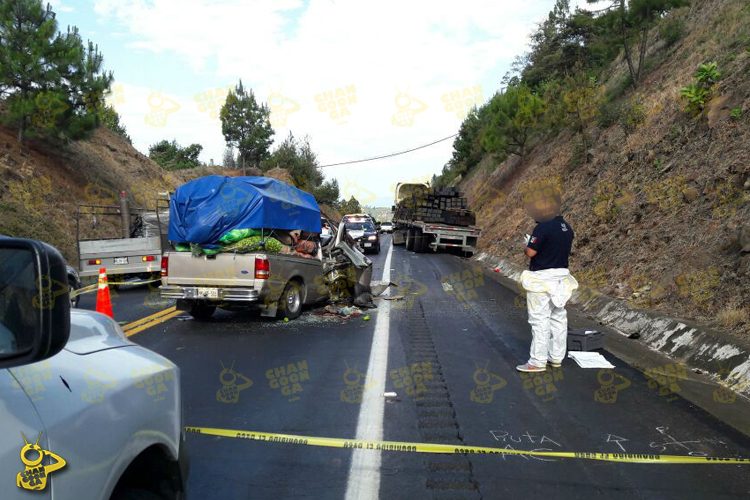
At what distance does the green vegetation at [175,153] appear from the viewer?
59.7 meters

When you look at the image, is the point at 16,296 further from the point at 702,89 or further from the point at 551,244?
the point at 702,89

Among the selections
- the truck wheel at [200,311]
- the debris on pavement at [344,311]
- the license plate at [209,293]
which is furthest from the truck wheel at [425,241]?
the license plate at [209,293]

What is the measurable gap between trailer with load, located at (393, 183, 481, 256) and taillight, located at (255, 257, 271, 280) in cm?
1730

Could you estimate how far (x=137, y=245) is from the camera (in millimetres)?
14977

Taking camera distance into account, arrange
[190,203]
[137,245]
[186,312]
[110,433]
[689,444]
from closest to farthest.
A: [110,433] < [689,444] < [190,203] < [186,312] < [137,245]

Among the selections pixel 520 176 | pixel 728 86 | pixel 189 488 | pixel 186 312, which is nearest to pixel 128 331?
pixel 186 312

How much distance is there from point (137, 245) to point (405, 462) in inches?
484

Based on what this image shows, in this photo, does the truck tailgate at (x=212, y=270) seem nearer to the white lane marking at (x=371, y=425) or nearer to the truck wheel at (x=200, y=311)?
the truck wheel at (x=200, y=311)

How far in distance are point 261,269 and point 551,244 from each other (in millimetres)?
4489

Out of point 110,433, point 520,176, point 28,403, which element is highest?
point 520,176

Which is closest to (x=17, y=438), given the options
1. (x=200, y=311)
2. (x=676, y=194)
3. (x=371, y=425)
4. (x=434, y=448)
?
(x=434, y=448)

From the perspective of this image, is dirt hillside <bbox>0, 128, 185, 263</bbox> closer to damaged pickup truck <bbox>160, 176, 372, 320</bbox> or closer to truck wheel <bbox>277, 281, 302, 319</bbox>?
damaged pickup truck <bbox>160, 176, 372, 320</bbox>

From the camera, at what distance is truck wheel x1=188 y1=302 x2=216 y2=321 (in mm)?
10273

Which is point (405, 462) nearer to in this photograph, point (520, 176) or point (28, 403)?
point (28, 403)
